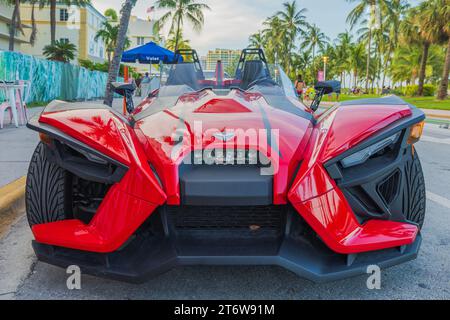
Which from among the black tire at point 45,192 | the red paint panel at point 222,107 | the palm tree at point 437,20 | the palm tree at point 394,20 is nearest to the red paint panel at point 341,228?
the red paint panel at point 222,107

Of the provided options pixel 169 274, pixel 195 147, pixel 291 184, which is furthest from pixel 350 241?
pixel 169 274

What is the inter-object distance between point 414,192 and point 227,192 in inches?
39.7

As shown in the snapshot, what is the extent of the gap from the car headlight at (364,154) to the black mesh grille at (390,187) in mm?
141

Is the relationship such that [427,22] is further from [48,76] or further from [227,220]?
[227,220]

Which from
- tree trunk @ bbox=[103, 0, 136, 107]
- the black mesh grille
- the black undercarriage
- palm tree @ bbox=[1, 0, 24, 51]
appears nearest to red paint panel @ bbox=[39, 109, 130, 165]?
the black undercarriage

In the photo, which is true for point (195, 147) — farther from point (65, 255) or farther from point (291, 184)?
point (65, 255)

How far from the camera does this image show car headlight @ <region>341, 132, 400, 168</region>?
187 centimetres

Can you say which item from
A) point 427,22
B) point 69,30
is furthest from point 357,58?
point 69,30

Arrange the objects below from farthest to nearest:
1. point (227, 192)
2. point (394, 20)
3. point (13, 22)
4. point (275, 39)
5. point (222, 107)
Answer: point (275, 39) < point (394, 20) < point (13, 22) < point (222, 107) < point (227, 192)

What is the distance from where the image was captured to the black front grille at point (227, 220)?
72.7 inches

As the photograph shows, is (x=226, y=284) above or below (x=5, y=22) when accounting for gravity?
below

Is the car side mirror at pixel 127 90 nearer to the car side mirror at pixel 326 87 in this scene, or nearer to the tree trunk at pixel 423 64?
the car side mirror at pixel 326 87

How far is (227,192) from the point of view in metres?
1.72

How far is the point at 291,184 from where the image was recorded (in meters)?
1.77
